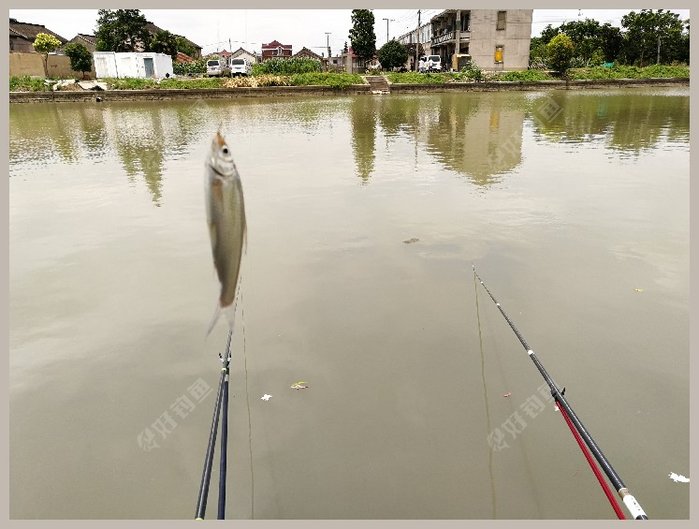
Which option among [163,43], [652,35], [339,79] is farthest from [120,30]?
[652,35]

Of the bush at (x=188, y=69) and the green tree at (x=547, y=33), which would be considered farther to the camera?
A: the green tree at (x=547, y=33)

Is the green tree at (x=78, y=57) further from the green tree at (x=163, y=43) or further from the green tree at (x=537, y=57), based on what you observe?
the green tree at (x=537, y=57)

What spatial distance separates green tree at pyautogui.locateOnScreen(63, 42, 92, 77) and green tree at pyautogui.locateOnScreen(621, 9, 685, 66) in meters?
42.8

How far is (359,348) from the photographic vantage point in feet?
12.7

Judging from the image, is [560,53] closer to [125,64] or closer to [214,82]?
[214,82]

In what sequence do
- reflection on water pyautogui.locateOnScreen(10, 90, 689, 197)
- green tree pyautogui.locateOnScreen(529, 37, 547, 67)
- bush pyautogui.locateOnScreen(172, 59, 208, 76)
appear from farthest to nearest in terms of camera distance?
green tree pyautogui.locateOnScreen(529, 37, 547, 67), bush pyautogui.locateOnScreen(172, 59, 208, 76), reflection on water pyautogui.locateOnScreen(10, 90, 689, 197)

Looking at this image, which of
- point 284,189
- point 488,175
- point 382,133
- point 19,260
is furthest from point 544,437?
point 382,133

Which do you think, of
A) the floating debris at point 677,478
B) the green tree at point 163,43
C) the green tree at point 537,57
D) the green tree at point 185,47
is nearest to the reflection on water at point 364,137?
the floating debris at point 677,478

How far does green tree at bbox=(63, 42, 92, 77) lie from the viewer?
1344 inches

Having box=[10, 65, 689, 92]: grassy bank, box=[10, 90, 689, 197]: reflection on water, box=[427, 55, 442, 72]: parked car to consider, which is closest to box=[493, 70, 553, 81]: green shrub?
box=[10, 65, 689, 92]: grassy bank

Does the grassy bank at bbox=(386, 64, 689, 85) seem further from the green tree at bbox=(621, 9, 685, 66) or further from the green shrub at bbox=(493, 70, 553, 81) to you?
the green tree at bbox=(621, 9, 685, 66)

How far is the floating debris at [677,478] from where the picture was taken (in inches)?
104

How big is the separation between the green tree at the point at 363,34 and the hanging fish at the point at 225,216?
51.4 m

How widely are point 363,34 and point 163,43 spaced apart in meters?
18.2
